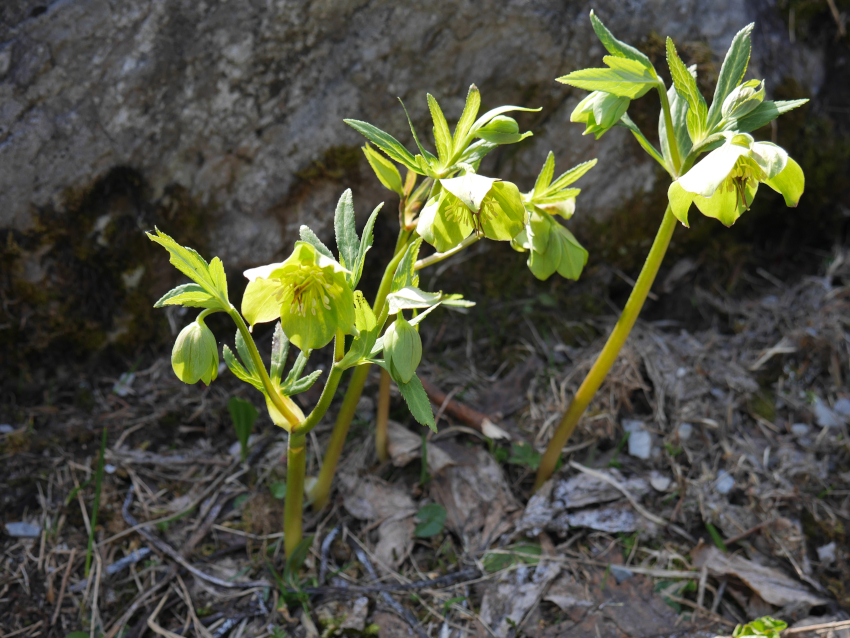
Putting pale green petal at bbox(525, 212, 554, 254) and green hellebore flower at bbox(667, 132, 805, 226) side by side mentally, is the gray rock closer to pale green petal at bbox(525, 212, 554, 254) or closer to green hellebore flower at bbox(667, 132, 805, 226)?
pale green petal at bbox(525, 212, 554, 254)

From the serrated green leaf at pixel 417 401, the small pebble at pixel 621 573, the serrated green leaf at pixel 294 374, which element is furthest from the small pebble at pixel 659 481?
the serrated green leaf at pixel 294 374

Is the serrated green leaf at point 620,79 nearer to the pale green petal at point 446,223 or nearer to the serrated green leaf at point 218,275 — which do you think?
the pale green petal at point 446,223

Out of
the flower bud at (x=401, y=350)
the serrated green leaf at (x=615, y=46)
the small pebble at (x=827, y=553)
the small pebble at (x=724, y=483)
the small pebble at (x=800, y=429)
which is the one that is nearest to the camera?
the flower bud at (x=401, y=350)

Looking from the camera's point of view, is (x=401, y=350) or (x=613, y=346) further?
(x=613, y=346)

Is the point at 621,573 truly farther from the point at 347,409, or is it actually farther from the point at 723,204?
the point at 723,204

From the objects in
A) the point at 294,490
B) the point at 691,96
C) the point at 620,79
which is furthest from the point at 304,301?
the point at 691,96

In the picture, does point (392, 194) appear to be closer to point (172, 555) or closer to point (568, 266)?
point (568, 266)
